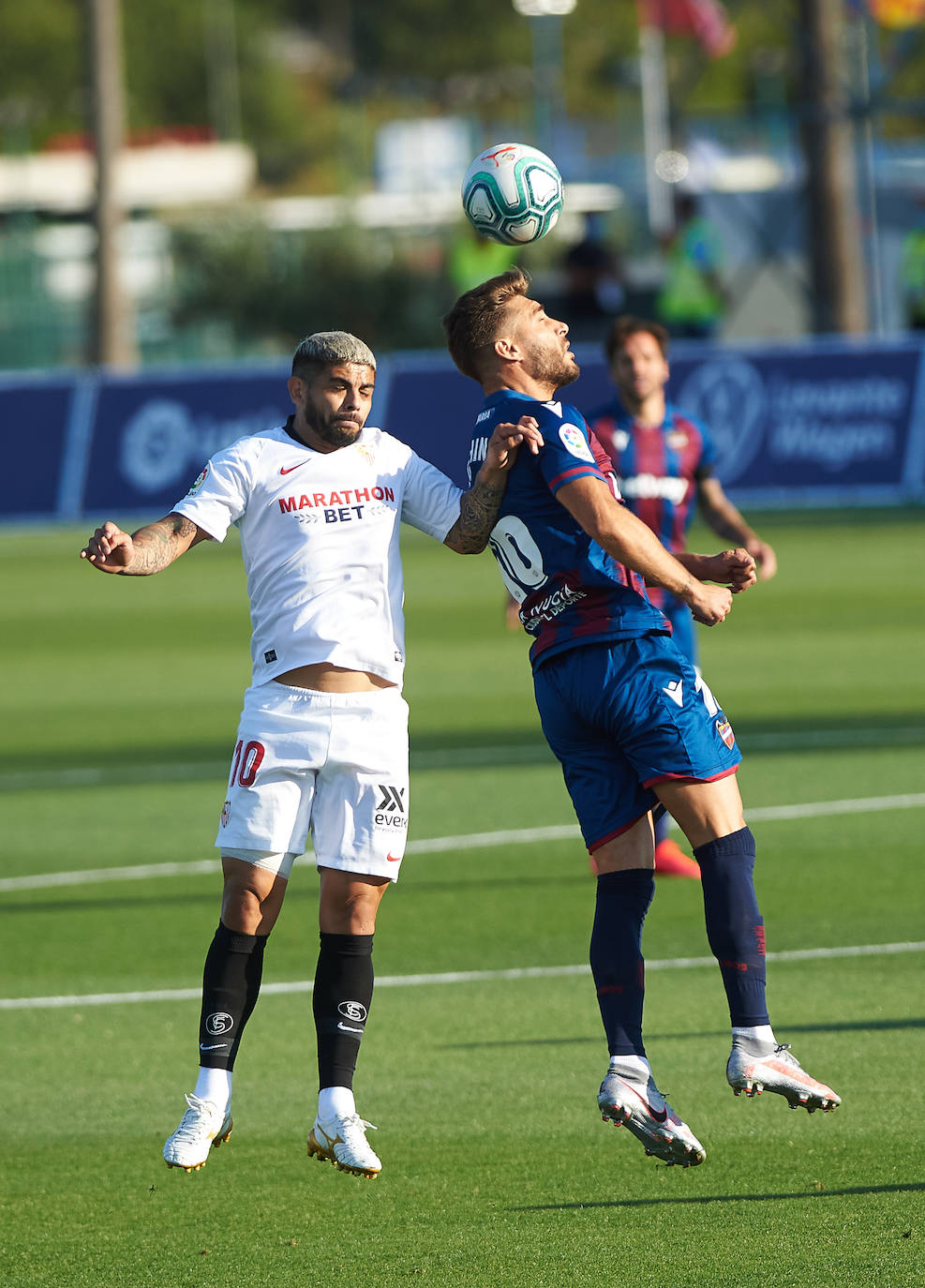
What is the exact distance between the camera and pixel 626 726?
625cm

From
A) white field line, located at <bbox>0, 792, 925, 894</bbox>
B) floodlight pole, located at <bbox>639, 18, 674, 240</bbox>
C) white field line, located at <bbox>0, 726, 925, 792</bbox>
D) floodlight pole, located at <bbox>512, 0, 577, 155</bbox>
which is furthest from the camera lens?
floodlight pole, located at <bbox>512, 0, 577, 155</bbox>

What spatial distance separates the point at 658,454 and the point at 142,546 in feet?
14.4

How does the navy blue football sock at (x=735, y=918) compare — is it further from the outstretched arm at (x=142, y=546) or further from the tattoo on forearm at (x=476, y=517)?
the outstretched arm at (x=142, y=546)

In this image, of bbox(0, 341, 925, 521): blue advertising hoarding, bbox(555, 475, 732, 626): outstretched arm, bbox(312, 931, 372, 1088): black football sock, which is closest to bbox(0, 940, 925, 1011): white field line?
bbox(312, 931, 372, 1088): black football sock

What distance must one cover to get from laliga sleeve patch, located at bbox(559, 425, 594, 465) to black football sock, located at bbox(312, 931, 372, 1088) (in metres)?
1.51

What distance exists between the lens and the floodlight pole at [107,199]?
37438 millimetres

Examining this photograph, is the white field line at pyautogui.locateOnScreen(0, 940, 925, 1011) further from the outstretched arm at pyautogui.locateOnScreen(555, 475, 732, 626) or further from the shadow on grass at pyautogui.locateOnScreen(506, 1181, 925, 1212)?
the outstretched arm at pyautogui.locateOnScreen(555, 475, 732, 626)

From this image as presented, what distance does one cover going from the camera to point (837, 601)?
2031 cm

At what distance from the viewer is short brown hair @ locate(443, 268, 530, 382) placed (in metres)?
6.40

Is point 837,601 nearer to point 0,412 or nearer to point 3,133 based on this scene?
point 0,412

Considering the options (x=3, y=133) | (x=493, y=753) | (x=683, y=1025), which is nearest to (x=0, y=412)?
(x=493, y=753)

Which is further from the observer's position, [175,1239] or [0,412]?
[0,412]

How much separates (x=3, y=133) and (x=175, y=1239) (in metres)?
90.4

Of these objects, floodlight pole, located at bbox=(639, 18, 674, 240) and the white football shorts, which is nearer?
the white football shorts
